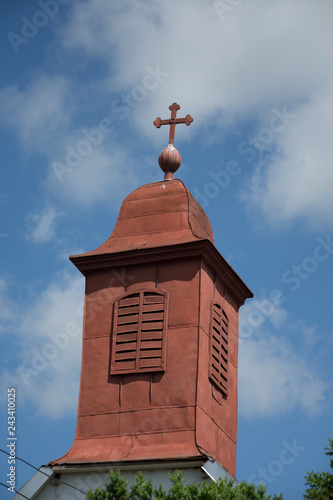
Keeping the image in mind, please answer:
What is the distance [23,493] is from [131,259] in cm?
545

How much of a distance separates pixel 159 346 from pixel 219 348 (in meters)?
1.54

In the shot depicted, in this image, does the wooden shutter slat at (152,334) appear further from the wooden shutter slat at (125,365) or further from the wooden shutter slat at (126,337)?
the wooden shutter slat at (125,365)

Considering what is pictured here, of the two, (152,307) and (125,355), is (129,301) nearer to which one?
(152,307)

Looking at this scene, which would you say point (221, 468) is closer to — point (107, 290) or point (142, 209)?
point (107, 290)

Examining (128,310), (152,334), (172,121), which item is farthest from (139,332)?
(172,121)

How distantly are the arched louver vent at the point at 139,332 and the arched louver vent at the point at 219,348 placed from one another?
1108 mm

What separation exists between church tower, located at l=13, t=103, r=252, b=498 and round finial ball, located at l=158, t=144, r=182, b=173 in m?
0.77

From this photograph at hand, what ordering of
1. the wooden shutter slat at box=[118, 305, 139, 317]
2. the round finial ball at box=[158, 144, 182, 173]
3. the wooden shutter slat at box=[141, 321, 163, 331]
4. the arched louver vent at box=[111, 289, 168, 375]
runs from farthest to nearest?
the round finial ball at box=[158, 144, 182, 173], the wooden shutter slat at box=[118, 305, 139, 317], the wooden shutter slat at box=[141, 321, 163, 331], the arched louver vent at box=[111, 289, 168, 375]

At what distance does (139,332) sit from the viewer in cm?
2536

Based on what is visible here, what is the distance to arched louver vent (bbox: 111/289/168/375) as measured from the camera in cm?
2505

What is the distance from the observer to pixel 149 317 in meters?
25.5

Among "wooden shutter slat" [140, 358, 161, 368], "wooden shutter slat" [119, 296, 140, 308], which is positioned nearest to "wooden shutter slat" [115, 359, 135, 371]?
"wooden shutter slat" [140, 358, 161, 368]

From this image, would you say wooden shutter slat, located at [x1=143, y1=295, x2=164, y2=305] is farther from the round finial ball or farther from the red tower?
A: the round finial ball

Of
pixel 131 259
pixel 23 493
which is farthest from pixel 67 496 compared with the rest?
pixel 131 259
